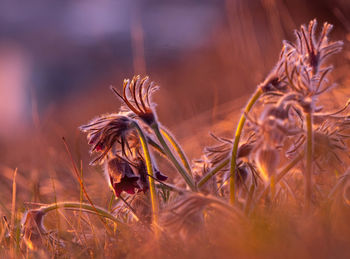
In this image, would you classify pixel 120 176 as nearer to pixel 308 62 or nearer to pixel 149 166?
pixel 149 166

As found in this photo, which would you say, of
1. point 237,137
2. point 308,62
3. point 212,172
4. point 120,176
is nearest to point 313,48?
point 308,62

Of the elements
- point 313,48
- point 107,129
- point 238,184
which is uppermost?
point 313,48

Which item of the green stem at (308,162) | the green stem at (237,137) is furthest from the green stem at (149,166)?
the green stem at (308,162)

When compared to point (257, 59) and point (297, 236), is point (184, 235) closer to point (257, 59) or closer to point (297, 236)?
point (297, 236)

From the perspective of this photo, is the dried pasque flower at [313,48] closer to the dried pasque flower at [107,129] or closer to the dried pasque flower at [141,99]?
the dried pasque flower at [141,99]

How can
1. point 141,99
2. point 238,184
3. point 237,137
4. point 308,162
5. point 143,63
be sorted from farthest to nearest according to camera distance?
point 143,63 < point 238,184 < point 141,99 < point 237,137 < point 308,162

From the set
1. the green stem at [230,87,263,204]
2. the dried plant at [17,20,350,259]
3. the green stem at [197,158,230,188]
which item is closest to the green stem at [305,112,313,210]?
the dried plant at [17,20,350,259]
